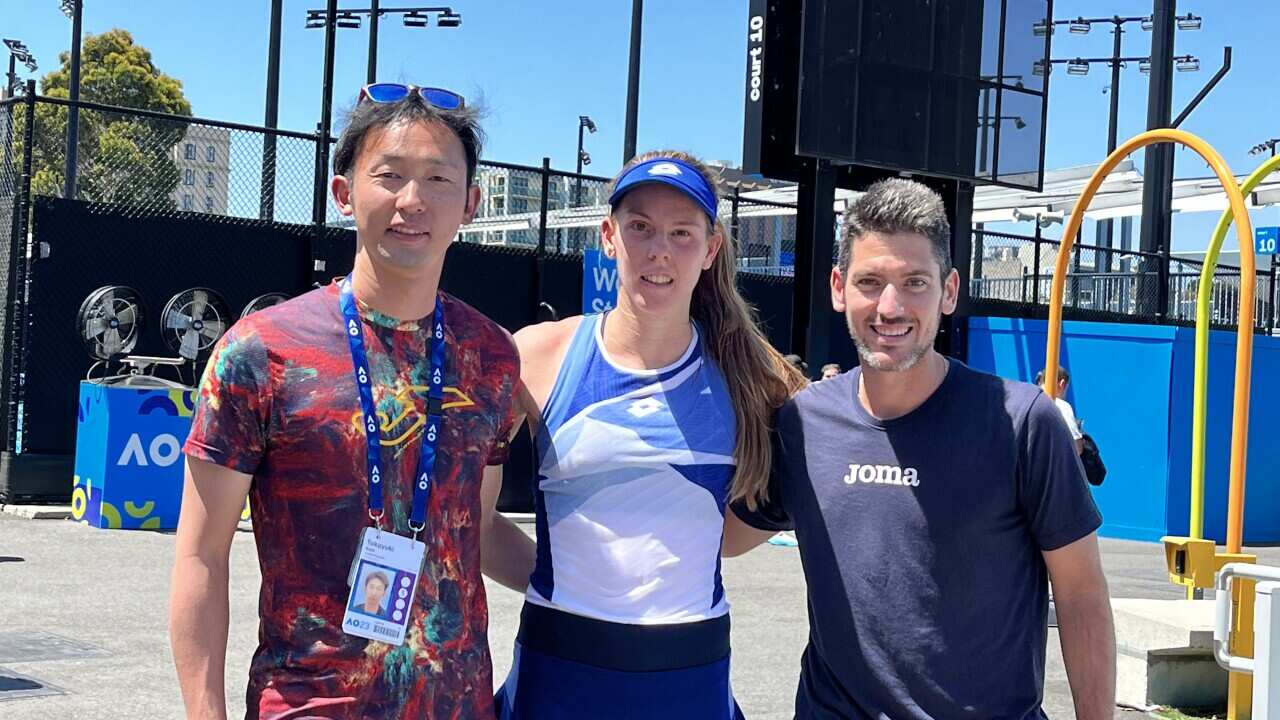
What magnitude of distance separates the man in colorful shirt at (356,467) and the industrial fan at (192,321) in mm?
11395

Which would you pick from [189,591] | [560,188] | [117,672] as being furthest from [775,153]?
[189,591]

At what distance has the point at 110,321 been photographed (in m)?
13.0

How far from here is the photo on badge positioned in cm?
240

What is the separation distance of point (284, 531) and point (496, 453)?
19.4 inches

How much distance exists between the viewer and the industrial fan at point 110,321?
12.9 m

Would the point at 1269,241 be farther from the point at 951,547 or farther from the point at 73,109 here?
the point at 951,547

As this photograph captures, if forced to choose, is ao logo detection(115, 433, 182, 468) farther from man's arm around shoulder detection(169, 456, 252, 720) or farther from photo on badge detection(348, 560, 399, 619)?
photo on badge detection(348, 560, 399, 619)

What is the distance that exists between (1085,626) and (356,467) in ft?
4.62

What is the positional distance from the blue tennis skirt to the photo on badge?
1.97 feet

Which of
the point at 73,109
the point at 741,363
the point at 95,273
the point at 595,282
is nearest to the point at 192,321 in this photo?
the point at 95,273

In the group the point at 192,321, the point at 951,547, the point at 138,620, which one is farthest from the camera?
the point at 192,321

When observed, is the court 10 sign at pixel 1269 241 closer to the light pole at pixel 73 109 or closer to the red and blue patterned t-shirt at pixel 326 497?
the light pole at pixel 73 109

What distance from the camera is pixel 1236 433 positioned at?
23.6 feet

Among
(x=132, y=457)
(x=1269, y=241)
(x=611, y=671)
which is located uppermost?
(x=1269, y=241)
